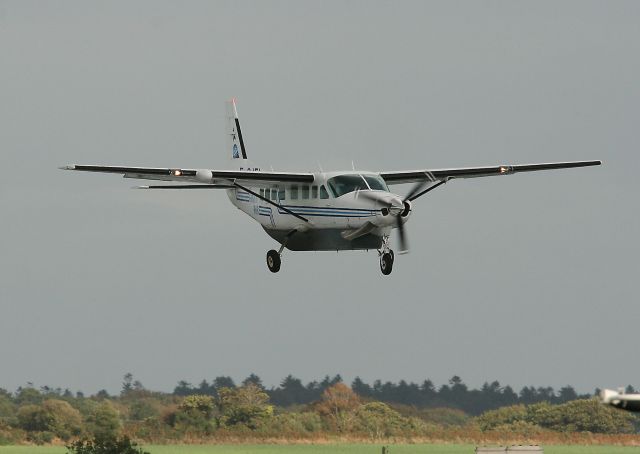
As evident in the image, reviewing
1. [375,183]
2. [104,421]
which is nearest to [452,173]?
[375,183]

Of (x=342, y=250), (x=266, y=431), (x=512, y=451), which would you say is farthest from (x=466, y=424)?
(x=342, y=250)

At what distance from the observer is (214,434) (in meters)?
86.7

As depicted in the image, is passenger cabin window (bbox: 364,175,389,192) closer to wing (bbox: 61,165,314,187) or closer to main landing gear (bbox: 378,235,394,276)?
main landing gear (bbox: 378,235,394,276)

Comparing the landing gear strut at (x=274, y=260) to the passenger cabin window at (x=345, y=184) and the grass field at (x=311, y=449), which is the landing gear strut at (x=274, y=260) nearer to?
the passenger cabin window at (x=345, y=184)

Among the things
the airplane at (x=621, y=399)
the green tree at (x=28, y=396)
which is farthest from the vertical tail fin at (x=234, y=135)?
the airplane at (x=621, y=399)

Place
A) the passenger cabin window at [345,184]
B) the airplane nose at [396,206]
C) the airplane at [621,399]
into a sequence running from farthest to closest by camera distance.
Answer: the passenger cabin window at [345,184]
the airplane nose at [396,206]
the airplane at [621,399]

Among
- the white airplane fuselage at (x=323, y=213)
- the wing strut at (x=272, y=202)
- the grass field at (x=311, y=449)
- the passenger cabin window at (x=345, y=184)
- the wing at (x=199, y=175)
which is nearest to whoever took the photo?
the white airplane fuselage at (x=323, y=213)

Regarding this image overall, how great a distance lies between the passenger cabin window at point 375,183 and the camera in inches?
2331

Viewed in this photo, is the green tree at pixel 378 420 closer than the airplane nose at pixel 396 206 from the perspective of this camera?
No

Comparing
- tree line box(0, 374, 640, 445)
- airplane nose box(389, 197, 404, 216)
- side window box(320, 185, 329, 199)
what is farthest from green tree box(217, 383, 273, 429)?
airplane nose box(389, 197, 404, 216)

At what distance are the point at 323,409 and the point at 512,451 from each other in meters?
19.1

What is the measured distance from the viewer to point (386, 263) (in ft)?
195

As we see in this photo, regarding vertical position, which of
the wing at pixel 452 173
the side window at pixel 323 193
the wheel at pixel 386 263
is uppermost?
the wing at pixel 452 173

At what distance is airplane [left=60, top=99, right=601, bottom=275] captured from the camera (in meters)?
58.2
